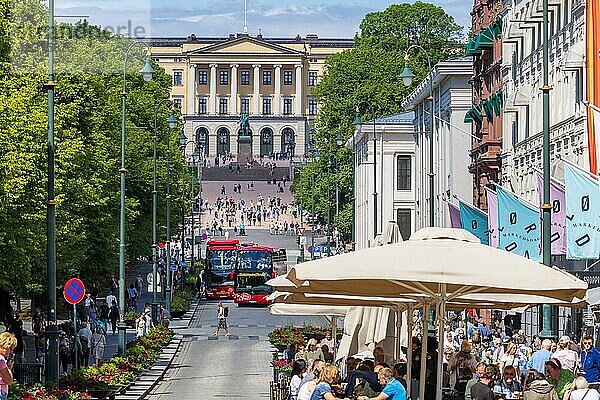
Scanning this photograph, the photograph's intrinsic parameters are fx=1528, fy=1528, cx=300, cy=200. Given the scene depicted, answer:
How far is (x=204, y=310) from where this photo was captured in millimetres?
78688

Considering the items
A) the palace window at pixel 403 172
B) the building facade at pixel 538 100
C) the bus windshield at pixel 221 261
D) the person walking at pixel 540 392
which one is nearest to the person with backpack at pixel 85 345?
the building facade at pixel 538 100

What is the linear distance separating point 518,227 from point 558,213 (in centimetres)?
193

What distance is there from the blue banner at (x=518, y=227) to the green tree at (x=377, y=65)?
6383 centimetres

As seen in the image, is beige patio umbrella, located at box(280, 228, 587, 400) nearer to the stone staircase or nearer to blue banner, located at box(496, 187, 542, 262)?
blue banner, located at box(496, 187, 542, 262)

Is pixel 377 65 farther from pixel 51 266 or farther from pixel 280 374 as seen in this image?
pixel 51 266

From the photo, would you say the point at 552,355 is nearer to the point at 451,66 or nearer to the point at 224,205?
the point at 451,66

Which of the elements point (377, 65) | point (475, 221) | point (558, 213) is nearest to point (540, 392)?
point (558, 213)

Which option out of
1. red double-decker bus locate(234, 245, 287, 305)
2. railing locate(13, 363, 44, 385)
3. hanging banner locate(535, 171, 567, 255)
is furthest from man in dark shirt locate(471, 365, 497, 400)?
red double-decker bus locate(234, 245, 287, 305)

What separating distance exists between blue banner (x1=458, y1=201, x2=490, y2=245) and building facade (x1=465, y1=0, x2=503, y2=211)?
61.1 ft

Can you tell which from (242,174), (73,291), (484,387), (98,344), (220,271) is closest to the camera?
(484,387)

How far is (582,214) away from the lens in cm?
2805

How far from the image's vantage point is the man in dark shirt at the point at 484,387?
62.8ft

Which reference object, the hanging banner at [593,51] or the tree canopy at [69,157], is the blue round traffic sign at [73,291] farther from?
the hanging banner at [593,51]

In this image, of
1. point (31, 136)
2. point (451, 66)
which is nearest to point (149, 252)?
point (451, 66)
